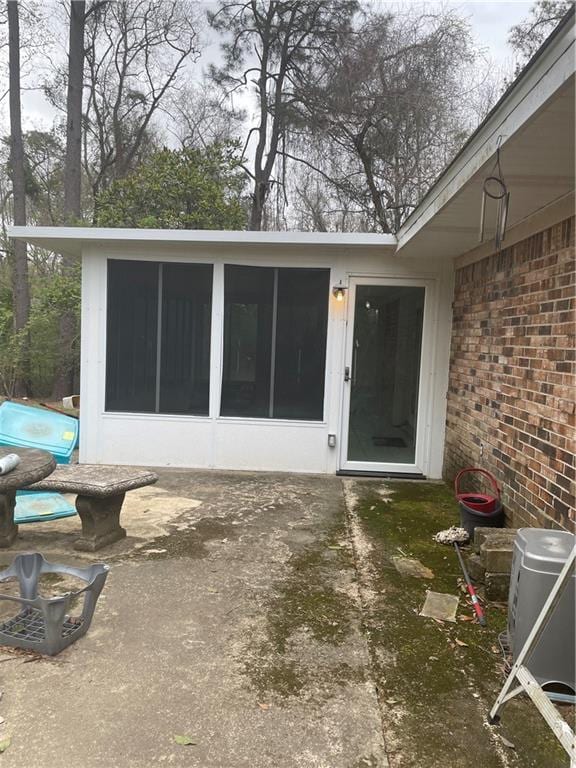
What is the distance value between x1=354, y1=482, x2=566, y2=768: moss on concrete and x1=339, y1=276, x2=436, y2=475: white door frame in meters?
1.93

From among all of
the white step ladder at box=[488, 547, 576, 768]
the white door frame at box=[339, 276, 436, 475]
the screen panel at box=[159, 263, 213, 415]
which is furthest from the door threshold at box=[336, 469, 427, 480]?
the white step ladder at box=[488, 547, 576, 768]

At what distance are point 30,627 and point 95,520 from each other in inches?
39.9

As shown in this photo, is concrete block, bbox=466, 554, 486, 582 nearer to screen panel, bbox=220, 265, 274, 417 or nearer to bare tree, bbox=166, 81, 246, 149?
screen panel, bbox=220, 265, 274, 417

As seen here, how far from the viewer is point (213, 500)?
4.77 m

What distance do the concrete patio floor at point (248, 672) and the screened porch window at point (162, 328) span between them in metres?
2.21

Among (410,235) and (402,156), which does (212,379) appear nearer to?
(410,235)

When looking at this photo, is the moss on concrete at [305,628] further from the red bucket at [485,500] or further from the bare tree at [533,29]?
the bare tree at [533,29]

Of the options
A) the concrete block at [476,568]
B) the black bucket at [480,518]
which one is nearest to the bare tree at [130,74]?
the black bucket at [480,518]

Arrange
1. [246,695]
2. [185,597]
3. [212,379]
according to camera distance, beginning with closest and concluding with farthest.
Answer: [246,695]
[185,597]
[212,379]

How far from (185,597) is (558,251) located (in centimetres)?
295

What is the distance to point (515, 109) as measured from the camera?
219 centimetres

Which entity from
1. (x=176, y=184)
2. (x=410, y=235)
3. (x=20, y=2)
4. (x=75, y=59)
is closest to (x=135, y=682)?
(x=410, y=235)

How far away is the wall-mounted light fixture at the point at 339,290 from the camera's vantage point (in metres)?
5.67

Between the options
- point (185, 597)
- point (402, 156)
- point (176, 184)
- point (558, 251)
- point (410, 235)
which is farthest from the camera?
point (402, 156)
